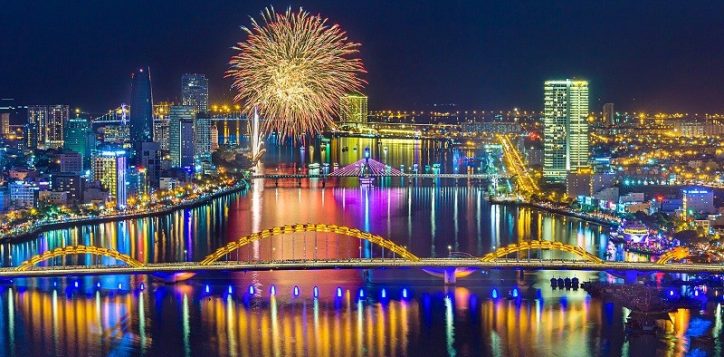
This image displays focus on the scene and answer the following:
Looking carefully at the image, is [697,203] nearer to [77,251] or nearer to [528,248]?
[528,248]

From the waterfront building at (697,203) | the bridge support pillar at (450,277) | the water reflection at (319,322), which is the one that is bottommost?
the water reflection at (319,322)

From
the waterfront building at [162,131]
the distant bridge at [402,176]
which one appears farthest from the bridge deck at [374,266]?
the waterfront building at [162,131]

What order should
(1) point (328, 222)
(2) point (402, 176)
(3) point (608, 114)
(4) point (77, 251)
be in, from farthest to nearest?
(3) point (608, 114), (2) point (402, 176), (1) point (328, 222), (4) point (77, 251)

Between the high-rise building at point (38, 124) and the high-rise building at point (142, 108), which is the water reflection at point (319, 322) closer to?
the high-rise building at point (142, 108)

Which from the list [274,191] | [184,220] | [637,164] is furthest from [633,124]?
[184,220]

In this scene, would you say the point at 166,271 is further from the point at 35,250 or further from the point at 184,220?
the point at 184,220

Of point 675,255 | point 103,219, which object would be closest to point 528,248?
point 675,255

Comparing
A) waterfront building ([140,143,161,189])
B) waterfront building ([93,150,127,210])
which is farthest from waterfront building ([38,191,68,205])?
waterfront building ([140,143,161,189])
